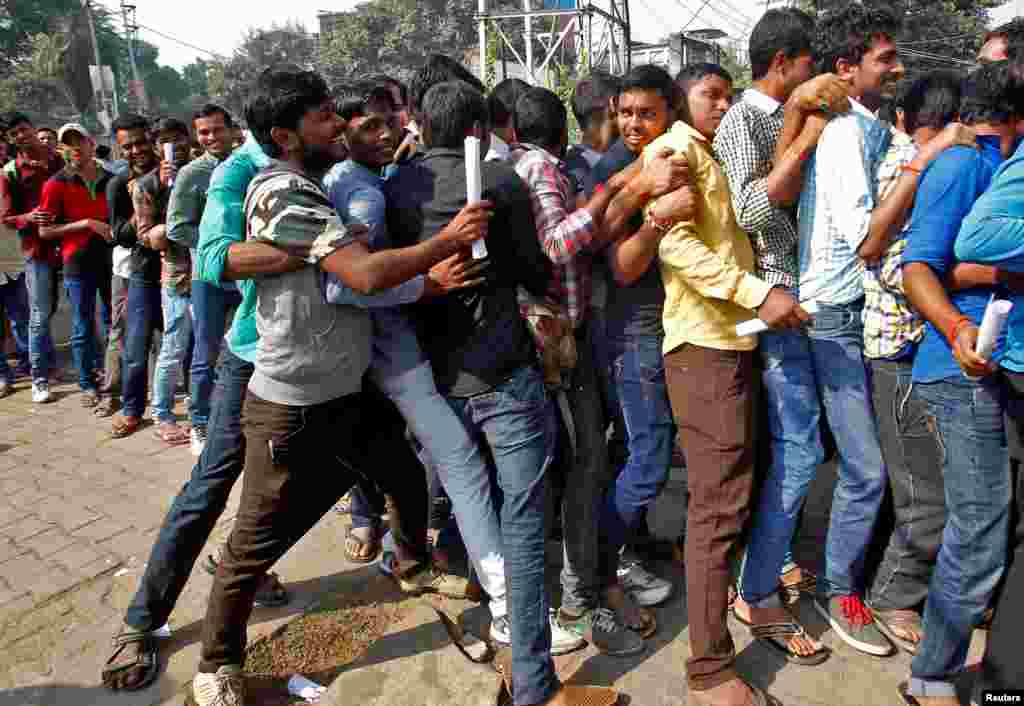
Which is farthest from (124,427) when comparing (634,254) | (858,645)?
(858,645)

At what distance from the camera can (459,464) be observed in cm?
250

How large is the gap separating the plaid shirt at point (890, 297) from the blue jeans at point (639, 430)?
2.49ft

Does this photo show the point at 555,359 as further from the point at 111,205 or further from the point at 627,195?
the point at 111,205

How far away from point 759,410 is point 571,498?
801 millimetres

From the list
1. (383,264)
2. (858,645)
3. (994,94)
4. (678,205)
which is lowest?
(858,645)

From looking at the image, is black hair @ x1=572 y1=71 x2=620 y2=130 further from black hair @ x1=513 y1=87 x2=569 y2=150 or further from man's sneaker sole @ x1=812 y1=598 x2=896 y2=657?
man's sneaker sole @ x1=812 y1=598 x2=896 y2=657

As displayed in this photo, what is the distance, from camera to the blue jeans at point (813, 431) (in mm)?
2533

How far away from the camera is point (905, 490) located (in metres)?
2.57

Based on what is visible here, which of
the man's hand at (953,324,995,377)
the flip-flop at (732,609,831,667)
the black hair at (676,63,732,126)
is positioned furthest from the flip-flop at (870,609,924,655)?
the black hair at (676,63,732,126)

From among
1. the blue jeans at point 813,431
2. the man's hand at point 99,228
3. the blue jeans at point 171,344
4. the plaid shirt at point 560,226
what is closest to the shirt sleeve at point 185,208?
the blue jeans at point 171,344

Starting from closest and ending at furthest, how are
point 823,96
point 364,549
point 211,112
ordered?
point 823,96 < point 364,549 < point 211,112

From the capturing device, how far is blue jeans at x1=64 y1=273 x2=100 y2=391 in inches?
226

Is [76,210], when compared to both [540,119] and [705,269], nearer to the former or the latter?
[540,119]

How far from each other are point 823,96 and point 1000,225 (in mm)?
703
